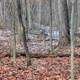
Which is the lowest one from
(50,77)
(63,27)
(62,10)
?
(50,77)

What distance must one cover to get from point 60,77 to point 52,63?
2.12 m

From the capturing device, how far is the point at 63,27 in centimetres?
1652

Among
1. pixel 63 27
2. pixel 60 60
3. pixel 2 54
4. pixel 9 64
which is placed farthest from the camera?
pixel 63 27

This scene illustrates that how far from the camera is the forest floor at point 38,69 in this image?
8.95m

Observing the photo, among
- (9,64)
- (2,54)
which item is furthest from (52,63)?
(2,54)

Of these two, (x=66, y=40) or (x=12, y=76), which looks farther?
(x=66, y=40)

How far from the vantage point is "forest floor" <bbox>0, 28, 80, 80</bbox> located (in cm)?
895

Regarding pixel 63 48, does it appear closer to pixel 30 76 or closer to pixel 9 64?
pixel 9 64

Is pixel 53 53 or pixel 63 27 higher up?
pixel 63 27

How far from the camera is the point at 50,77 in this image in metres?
8.87

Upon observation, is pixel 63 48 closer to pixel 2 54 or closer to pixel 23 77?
pixel 2 54

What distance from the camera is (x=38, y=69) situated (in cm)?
990

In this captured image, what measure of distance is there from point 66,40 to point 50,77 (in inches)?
275

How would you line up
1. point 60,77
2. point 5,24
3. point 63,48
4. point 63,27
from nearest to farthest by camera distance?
point 60,77, point 63,48, point 63,27, point 5,24
